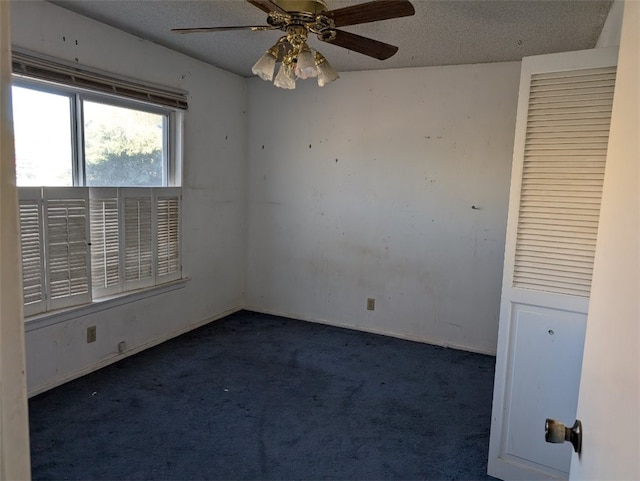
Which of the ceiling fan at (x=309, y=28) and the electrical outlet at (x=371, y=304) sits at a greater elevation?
the ceiling fan at (x=309, y=28)

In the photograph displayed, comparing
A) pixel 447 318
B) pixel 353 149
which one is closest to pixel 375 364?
pixel 447 318

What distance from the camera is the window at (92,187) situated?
2701mm

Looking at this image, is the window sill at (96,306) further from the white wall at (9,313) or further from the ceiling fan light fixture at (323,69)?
the white wall at (9,313)

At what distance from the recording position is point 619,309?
2.42 feet

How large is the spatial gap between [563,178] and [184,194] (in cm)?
297

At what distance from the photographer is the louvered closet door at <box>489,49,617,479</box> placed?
1.84 meters

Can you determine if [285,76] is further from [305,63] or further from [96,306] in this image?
[96,306]

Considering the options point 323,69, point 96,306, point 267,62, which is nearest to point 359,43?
point 323,69

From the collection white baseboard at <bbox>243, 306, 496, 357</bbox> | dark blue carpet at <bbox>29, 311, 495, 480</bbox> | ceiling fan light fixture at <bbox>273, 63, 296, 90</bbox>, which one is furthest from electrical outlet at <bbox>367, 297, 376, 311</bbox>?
ceiling fan light fixture at <bbox>273, 63, 296, 90</bbox>

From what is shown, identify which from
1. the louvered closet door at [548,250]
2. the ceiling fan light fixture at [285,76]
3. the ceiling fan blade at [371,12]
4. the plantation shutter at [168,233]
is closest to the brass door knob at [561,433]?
the louvered closet door at [548,250]

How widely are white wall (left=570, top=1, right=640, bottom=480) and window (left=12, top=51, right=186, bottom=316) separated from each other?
251cm

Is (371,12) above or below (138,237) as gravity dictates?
above

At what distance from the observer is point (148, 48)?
3.41 m

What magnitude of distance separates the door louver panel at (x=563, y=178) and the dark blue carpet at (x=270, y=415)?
1.11m
